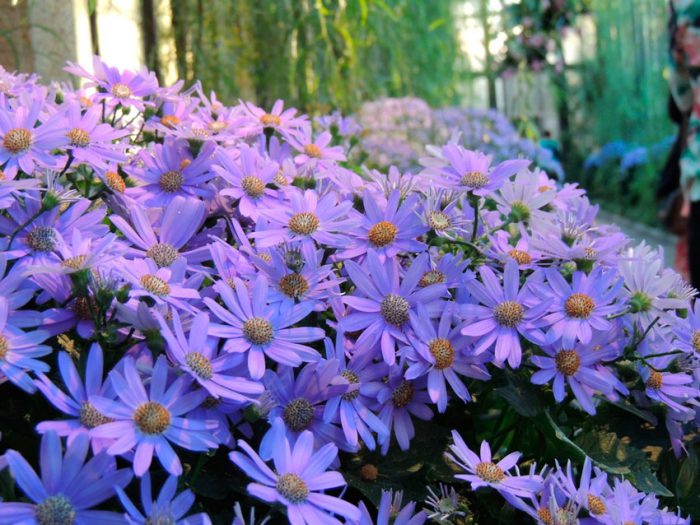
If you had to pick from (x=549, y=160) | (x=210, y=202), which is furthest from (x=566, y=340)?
(x=549, y=160)

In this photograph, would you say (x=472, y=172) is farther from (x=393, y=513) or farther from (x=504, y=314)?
(x=393, y=513)

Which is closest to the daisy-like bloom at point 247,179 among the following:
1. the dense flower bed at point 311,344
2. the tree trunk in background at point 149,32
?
the dense flower bed at point 311,344

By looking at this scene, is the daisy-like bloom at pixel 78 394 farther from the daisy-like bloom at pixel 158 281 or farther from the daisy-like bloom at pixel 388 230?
the daisy-like bloom at pixel 388 230

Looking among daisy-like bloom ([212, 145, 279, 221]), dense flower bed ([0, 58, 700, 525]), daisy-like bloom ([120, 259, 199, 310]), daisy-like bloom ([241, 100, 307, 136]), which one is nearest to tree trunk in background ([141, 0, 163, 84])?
daisy-like bloom ([241, 100, 307, 136])

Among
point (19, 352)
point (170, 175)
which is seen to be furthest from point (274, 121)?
point (19, 352)

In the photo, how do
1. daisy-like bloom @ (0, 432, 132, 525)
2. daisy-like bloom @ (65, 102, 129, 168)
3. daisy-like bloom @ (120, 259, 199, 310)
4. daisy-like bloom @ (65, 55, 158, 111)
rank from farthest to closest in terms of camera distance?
1. daisy-like bloom @ (65, 55, 158, 111)
2. daisy-like bloom @ (65, 102, 129, 168)
3. daisy-like bloom @ (120, 259, 199, 310)
4. daisy-like bloom @ (0, 432, 132, 525)

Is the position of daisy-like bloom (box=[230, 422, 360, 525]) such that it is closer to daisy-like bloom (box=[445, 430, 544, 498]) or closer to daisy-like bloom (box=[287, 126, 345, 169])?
daisy-like bloom (box=[445, 430, 544, 498])
